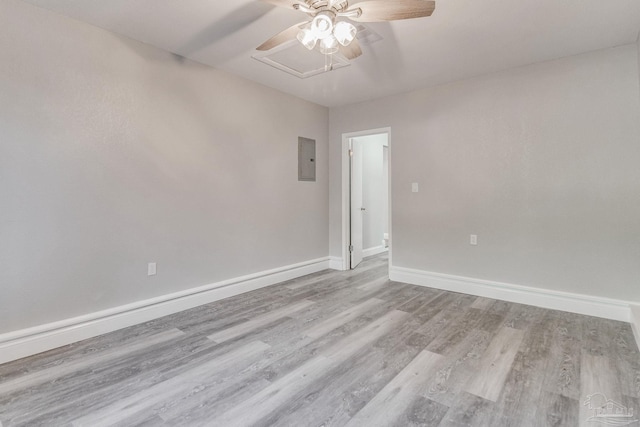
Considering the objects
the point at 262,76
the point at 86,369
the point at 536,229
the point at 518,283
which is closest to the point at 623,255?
the point at 536,229

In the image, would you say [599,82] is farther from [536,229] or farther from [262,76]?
[262,76]

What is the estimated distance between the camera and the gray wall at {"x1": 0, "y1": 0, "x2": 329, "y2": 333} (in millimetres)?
2146

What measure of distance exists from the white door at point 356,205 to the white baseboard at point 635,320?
309 centimetres

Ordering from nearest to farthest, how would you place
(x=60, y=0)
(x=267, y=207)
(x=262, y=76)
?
(x=60, y=0) < (x=262, y=76) < (x=267, y=207)

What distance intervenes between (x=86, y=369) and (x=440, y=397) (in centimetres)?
223

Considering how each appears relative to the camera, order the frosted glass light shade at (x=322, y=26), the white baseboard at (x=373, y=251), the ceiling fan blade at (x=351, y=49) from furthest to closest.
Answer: the white baseboard at (x=373, y=251) → the ceiling fan blade at (x=351, y=49) → the frosted glass light shade at (x=322, y=26)

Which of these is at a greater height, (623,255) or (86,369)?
(623,255)

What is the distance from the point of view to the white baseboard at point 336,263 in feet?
15.5

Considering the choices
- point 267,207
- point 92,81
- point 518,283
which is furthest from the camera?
point 267,207

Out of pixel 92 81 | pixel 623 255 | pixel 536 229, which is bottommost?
pixel 623 255

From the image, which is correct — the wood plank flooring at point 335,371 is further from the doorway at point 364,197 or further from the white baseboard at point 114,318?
the doorway at point 364,197

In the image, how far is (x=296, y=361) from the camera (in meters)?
2.08

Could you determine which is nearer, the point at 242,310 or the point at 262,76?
the point at 242,310

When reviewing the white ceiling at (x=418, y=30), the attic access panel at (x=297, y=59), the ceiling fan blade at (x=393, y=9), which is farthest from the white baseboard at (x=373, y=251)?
the ceiling fan blade at (x=393, y=9)
